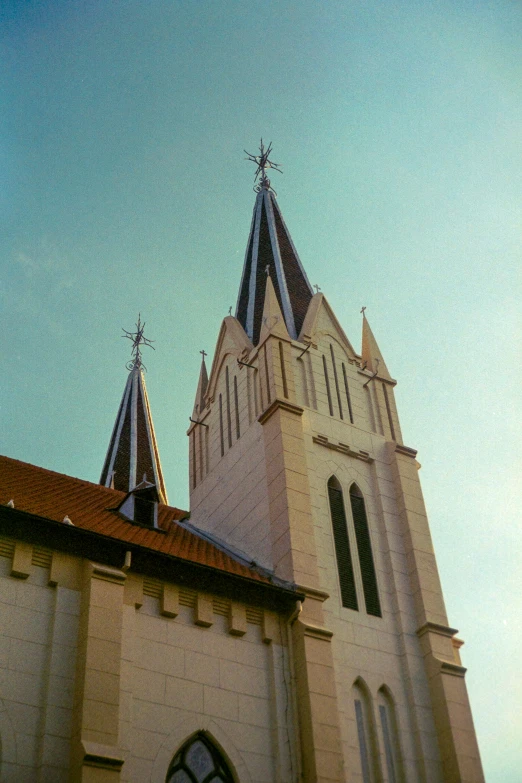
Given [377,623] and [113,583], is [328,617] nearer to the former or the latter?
[377,623]

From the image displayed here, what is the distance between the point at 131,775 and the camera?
51.0ft

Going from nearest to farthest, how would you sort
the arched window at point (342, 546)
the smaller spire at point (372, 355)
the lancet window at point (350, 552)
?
the arched window at point (342, 546) < the lancet window at point (350, 552) < the smaller spire at point (372, 355)

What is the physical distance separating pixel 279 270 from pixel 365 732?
15.3 meters

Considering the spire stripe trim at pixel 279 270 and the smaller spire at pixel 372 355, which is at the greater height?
the spire stripe trim at pixel 279 270

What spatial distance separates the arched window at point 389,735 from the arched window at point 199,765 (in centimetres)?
363

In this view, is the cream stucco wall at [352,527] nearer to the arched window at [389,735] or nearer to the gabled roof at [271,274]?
the arched window at [389,735]

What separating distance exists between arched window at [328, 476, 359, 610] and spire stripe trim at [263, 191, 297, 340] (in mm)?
5394

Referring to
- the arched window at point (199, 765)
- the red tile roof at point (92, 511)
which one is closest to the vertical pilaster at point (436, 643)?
the red tile roof at point (92, 511)

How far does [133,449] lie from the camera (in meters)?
36.8

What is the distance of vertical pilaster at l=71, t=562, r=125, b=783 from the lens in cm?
1472

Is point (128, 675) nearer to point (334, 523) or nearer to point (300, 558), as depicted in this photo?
point (300, 558)

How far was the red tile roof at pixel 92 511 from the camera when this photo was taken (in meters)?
20.1

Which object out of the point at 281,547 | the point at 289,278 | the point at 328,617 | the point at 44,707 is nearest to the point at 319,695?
the point at 328,617

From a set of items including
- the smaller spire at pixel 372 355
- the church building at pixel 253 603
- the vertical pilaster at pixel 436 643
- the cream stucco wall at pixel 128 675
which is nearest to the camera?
the cream stucco wall at pixel 128 675
